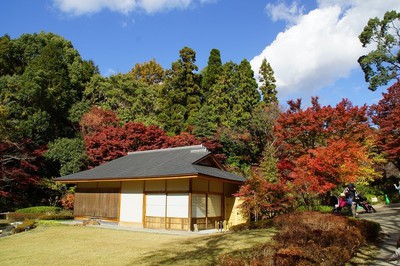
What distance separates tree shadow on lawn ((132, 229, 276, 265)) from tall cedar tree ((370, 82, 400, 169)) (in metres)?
18.0

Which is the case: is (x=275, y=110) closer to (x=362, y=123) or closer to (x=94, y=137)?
(x=362, y=123)

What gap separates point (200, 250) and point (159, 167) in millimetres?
9089

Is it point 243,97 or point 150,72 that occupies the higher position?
point 150,72

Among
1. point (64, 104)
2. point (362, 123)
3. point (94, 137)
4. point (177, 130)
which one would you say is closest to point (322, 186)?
point (362, 123)

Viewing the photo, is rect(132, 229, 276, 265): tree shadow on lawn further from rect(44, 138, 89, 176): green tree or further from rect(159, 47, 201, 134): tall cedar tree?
rect(159, 47, 201, 134): tall cedar tree

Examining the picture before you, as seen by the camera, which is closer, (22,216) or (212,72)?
(22,216)

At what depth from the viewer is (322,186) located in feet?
53.0

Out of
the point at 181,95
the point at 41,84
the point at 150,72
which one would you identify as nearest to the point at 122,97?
the point at 181,95

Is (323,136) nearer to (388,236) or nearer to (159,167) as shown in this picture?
(388,236)

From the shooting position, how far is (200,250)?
9.86 meters

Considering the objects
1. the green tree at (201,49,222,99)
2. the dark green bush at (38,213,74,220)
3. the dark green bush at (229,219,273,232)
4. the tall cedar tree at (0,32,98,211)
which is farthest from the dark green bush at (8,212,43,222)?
the green tree at (201,49,222,99)

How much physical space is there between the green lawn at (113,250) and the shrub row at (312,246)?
1621 mm

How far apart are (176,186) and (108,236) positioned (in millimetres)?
4577

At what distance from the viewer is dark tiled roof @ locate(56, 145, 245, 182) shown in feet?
56.2
